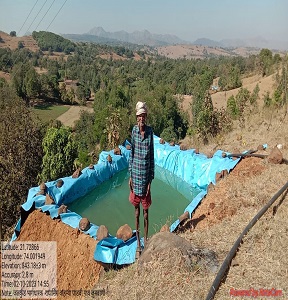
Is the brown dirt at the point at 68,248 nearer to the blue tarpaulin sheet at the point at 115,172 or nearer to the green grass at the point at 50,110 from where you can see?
the blue tarpaulin sheet at the point at 115,172

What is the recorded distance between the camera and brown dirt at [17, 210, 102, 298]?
3875mm

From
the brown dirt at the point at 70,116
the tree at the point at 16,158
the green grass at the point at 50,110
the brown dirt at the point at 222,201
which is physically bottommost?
the brown dirt at the point at 70,116

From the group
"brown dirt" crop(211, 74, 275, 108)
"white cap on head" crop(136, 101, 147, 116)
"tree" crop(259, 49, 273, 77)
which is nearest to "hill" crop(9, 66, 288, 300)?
"white cap on head" crop(136, 101, 147, 116)

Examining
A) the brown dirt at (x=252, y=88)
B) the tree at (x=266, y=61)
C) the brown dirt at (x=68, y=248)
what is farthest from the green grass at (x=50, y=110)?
the brown dirt at (x=68, y=248)

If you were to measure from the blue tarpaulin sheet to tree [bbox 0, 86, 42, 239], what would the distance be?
58.3 inches

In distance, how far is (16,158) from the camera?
298 inches

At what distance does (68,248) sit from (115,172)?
10.1 ft

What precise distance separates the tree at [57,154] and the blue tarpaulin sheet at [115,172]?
1364mm

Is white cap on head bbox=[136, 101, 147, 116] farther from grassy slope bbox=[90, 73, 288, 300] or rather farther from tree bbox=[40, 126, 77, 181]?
tree bbox=[40, 126, 77, 181]

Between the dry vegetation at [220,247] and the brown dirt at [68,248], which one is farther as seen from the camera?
the brown dirt at [68,248]

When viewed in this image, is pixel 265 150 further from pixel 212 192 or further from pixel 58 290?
→ pixel 58 290

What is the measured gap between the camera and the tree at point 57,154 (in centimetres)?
776

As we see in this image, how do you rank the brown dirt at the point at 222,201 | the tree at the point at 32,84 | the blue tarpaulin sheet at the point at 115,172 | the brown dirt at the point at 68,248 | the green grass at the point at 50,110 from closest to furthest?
1. the blue tarpaulin sheet at the point at 115,172
2. the brown dirt at the point at 68,248
3. the brown dirt at the point at 222,201
4. the green grass at the point at 50,110
5. the tree at the point at 32,84

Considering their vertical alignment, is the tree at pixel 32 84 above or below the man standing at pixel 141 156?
below
